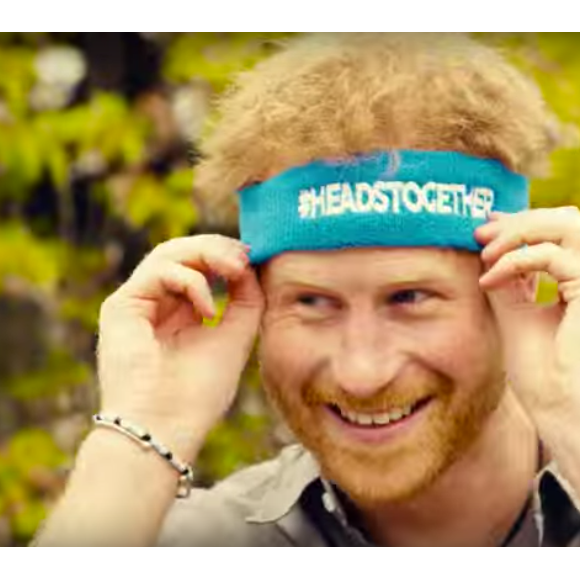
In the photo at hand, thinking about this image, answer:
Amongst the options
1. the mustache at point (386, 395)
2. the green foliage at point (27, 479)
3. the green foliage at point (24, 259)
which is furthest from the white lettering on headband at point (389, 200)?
the green foliage at point (27, 479)

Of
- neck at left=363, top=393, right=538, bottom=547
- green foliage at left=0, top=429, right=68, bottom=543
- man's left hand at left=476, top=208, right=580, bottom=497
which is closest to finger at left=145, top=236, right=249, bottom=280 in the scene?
man's left hand at left=476, top=208, right=580, bottom=497

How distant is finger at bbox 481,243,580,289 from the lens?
2.54 metres

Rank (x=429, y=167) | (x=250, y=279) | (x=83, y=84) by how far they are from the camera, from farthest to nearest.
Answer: (x=83, y=84) < (x=250, y=279) < (x=429, y=167)

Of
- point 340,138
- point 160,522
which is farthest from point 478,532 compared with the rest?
point 340,138

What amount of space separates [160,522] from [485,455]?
74 cm

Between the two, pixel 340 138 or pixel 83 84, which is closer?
pixel 340 138

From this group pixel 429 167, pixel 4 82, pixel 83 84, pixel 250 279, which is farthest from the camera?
pixel 83 84

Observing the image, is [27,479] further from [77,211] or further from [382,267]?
[382,267]

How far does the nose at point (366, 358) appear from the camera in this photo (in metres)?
2.61

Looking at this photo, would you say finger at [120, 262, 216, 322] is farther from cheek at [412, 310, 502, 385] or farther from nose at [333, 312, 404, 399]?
cheek at [412, 310, 502, 385]

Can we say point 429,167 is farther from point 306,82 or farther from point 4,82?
point 4,82

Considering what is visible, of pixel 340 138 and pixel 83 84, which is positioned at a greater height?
pixel 83 84

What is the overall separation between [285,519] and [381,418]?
473 mm

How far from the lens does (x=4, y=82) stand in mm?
4570
